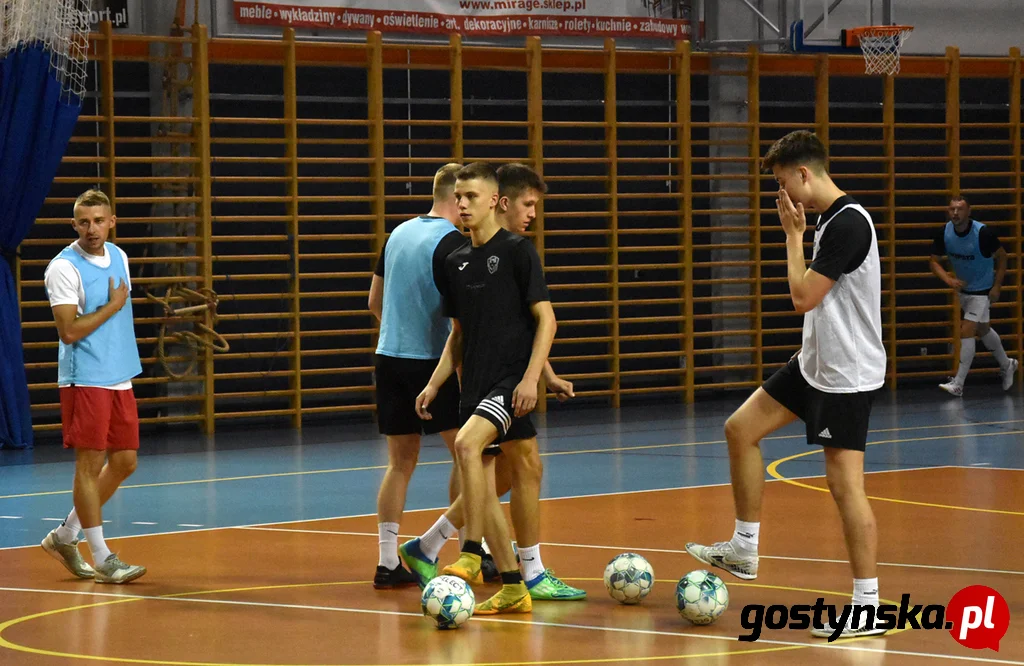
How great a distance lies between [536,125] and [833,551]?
25.2ft

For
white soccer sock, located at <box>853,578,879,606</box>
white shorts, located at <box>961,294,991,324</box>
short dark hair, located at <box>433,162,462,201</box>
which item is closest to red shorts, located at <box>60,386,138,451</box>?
short dark hair, located at <box>433,162,462,201</box>

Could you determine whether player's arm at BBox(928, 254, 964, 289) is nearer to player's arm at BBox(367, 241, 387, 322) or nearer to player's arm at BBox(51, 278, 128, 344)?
player's arm at BBox(367, 241, 387, 322)

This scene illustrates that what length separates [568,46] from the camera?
46.6ft

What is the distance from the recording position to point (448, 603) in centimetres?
525

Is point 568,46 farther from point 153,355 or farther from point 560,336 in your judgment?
point 153,355

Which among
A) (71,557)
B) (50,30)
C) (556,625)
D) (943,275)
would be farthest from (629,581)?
(943,275)

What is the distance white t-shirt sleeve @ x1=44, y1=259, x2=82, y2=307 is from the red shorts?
38 cm

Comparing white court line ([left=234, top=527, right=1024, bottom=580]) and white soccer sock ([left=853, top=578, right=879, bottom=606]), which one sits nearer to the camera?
white soccer sock ([left=853, top=578, right=879, bottom=606])

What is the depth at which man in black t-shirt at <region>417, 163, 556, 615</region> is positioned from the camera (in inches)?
219

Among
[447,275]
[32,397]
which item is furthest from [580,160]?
[447,275]

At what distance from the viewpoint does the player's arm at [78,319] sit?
6.39 meters

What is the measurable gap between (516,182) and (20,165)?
6.55m

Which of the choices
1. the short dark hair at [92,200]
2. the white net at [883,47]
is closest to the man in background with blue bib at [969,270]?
the white net at [883,47]

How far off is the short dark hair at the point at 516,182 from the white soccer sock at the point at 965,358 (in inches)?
358
